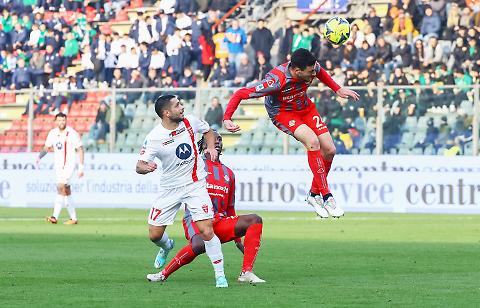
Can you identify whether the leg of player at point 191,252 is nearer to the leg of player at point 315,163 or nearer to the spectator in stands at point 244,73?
the leg of player at point 315,163

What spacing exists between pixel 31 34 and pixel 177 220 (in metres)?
14.7

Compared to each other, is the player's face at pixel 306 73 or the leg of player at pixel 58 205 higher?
the player's face at pixel 306 73

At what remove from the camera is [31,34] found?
40.3 meters

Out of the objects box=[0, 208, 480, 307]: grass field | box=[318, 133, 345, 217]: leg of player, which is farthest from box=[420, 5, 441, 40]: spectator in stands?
box=[318, 133, 345, 217]: leg of player

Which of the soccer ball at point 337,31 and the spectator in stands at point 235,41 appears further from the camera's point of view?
the spectator in stands at point 235,41

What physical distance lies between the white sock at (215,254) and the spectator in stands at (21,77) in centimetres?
2652

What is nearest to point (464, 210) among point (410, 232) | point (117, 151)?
point (410, 232)

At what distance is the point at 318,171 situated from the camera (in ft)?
50.4

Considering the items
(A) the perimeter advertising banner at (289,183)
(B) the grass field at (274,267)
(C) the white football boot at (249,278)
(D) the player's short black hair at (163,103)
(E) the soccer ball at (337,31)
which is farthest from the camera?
Answer: (A) the perimeter advertising banner at (289,183)

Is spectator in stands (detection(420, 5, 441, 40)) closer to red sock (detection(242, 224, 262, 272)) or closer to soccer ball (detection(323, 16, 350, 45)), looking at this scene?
soccer ball (detection(323, 16, 350, 45))

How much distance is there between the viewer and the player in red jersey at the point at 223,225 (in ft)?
43.7

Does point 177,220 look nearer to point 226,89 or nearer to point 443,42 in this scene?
point 226,89

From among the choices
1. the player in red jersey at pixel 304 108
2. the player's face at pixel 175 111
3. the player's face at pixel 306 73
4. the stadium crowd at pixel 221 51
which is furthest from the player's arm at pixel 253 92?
the stadium crowd at pixel 221 51

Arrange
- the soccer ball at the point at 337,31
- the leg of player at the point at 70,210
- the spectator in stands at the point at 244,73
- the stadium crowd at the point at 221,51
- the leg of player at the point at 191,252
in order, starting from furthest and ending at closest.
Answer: the spectator in stands at the point at 244,73 → the stadium crowd at the point at 221,51 → the leg of player at the point at 70,210 → the soccer ball at the point at 337,31 → the leg of player at the point at 191,252
